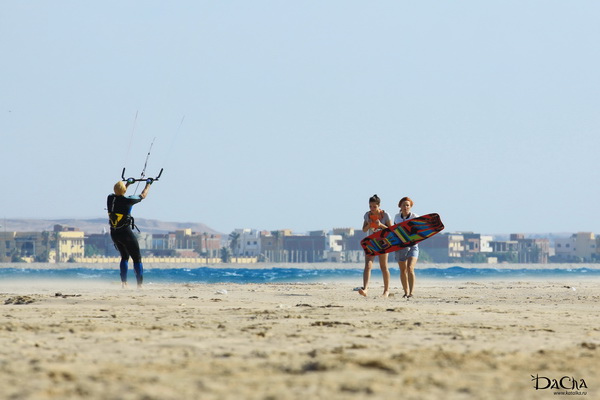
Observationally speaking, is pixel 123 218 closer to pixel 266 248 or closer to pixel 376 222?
pixel 376 222

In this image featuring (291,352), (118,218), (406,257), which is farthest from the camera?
(118,218)

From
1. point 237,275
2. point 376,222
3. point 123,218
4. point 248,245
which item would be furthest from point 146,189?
point 248,245

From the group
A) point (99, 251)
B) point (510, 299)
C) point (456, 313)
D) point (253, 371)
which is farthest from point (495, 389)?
point (99, 251)

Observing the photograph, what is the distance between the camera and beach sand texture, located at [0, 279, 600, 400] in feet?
16.1

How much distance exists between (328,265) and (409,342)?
15711cm

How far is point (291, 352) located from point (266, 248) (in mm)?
176901

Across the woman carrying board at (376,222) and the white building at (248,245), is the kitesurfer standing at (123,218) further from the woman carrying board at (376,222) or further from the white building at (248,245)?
the white building at (248,245)

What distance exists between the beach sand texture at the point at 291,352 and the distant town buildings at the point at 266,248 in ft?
504

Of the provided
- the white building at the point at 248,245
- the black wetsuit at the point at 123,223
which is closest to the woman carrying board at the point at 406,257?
the black wetsuit at the point at 123,223

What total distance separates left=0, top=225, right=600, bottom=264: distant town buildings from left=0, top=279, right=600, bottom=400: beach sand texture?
153479 mm

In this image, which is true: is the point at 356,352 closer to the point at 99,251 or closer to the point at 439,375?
the point at 439,375

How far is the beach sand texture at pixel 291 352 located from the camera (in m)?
4.92

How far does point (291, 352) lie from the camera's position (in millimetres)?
6234

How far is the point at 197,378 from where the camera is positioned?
5.18m
